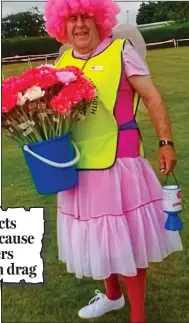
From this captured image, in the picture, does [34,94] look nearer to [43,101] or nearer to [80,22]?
[43,101]

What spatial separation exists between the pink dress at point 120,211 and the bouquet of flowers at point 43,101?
17cm

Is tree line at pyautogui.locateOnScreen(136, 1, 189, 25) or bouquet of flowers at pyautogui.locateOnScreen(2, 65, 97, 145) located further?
tree line at pyautogui.locateOnScreen(136, 1, 189, 25)

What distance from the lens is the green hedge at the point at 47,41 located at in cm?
240

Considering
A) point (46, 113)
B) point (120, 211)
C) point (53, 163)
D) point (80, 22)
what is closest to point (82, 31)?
point (80, 22)

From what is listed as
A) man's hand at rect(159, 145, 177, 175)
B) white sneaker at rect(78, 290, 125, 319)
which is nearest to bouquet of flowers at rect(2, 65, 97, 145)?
man's hand at rect(159, 145, 177, 175)

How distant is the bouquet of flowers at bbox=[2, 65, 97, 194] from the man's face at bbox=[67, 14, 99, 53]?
0.48 feet

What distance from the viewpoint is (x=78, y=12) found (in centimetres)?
195

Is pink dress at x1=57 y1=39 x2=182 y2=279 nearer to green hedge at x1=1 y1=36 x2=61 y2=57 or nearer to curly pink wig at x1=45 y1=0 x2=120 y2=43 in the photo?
curly pink wig at x1=45 y1=0 x2=120 y2=43

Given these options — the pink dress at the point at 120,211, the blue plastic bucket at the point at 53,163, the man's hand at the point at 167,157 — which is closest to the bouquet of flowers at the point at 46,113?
the blue plastic bucket at the point at 53,163

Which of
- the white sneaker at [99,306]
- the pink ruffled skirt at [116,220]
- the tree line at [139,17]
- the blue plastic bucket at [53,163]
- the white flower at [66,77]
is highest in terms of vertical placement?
the tree line at [139,17]

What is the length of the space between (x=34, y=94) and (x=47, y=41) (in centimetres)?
68

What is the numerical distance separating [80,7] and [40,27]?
1.59 feet

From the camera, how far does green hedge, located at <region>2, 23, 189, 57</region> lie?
7.89 ft

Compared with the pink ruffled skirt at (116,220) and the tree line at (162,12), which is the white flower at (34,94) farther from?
the tree line at (162,12)
